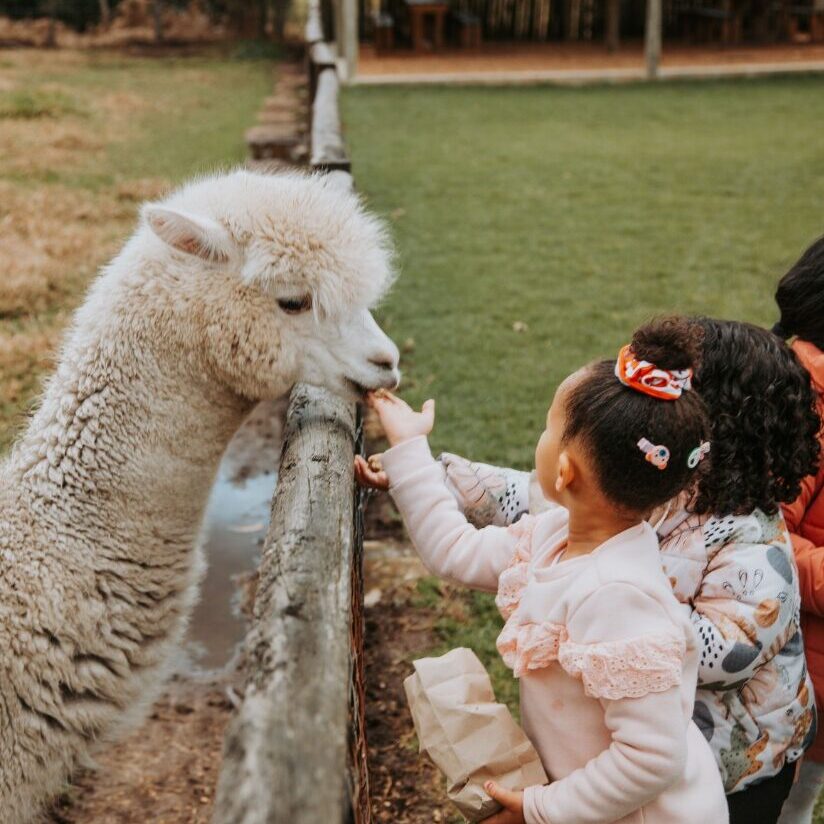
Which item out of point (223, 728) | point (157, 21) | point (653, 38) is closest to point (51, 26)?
point (157, 21)

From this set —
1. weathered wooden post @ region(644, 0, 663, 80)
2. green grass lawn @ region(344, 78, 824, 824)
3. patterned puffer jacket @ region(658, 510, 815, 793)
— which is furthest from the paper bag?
weathered wooden post @ region(644, 0, 663, 80)

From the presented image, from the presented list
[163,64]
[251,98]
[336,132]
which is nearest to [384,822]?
[336,132]

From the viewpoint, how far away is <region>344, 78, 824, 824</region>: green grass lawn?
18.5ft

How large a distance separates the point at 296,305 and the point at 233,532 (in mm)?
2637

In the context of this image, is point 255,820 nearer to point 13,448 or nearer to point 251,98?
point 13,448

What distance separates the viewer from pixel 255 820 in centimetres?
106

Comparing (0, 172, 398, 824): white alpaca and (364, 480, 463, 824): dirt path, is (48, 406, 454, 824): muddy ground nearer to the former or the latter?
(364, 480, 463, 824): dirt path

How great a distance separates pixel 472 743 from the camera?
1.76m

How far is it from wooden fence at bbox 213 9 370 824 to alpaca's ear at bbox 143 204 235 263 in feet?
1.41

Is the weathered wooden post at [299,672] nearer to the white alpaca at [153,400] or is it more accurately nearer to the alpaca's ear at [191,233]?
the white alpaca at [153,400]

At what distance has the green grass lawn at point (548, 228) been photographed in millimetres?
5652

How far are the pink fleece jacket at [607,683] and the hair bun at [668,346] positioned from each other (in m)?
0.28

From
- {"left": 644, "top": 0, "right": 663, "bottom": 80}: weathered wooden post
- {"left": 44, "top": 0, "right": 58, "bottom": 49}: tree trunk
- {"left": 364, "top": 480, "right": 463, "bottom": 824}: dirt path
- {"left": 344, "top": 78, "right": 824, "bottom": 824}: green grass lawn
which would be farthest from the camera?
{"left": 44, "top": 0, "right": 58, "bottom": 49}: tree trunk

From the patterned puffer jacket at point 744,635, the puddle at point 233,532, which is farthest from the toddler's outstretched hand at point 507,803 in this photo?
the puddle at point 233,532
